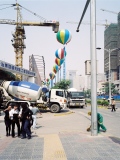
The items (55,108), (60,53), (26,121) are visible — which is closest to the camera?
(26,121)

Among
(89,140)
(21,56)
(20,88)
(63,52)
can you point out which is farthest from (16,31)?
(89,140)

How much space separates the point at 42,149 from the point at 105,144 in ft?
7.84

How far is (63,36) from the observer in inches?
856

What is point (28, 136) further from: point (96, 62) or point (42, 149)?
point (96, 62)

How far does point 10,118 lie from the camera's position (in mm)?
9742

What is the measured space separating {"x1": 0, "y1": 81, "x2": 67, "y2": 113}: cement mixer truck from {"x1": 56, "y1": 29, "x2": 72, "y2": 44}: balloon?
5467mm

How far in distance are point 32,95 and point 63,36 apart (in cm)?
695

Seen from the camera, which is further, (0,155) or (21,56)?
(21,56)

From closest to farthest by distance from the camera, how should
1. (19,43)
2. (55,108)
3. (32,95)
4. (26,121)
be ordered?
(26,121) → (32,95) → (55,108) → (19,43)

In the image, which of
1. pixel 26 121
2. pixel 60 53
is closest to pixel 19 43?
pixel 60 53

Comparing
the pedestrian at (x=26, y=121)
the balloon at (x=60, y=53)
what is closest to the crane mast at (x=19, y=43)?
the balloon at (x=60, y=53)

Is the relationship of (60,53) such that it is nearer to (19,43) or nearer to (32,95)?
(32,95)

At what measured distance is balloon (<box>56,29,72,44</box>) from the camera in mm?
21648

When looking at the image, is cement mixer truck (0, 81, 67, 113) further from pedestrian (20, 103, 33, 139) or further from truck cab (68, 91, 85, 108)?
pedestrian (20, 103, 33, 139)
